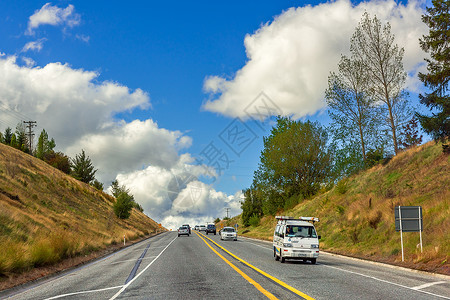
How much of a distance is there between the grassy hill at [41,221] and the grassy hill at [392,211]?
16142mm

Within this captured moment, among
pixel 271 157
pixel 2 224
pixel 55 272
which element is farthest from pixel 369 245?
pixel 271 157

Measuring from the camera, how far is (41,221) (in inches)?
1141

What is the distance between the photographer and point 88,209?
49.8 metres

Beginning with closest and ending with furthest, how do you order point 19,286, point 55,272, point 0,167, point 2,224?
point 19,286
point 55,272
point 2,224
point 0,167

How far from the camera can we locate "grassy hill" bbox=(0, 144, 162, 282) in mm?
15047

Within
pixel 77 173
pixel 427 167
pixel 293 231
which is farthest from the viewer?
pixel 77 173

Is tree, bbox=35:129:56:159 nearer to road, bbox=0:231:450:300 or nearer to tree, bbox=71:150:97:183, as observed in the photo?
tree, bbox=71:150:97:183

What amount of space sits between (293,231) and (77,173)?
→ 7076cm

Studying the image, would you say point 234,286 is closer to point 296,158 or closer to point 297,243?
point 297,243

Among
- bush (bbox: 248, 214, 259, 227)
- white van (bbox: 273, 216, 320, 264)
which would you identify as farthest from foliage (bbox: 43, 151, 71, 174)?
white van (bbox: 273, 216, 320, 264)

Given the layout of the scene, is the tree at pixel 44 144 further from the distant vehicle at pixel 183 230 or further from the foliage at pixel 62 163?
the distant vehicle at pixel 183 230

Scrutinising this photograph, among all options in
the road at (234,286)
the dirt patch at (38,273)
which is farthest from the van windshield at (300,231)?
the dirt patch at (38,273)

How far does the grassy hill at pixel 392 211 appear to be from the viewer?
17.2m

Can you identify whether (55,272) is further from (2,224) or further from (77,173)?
(77,173)
